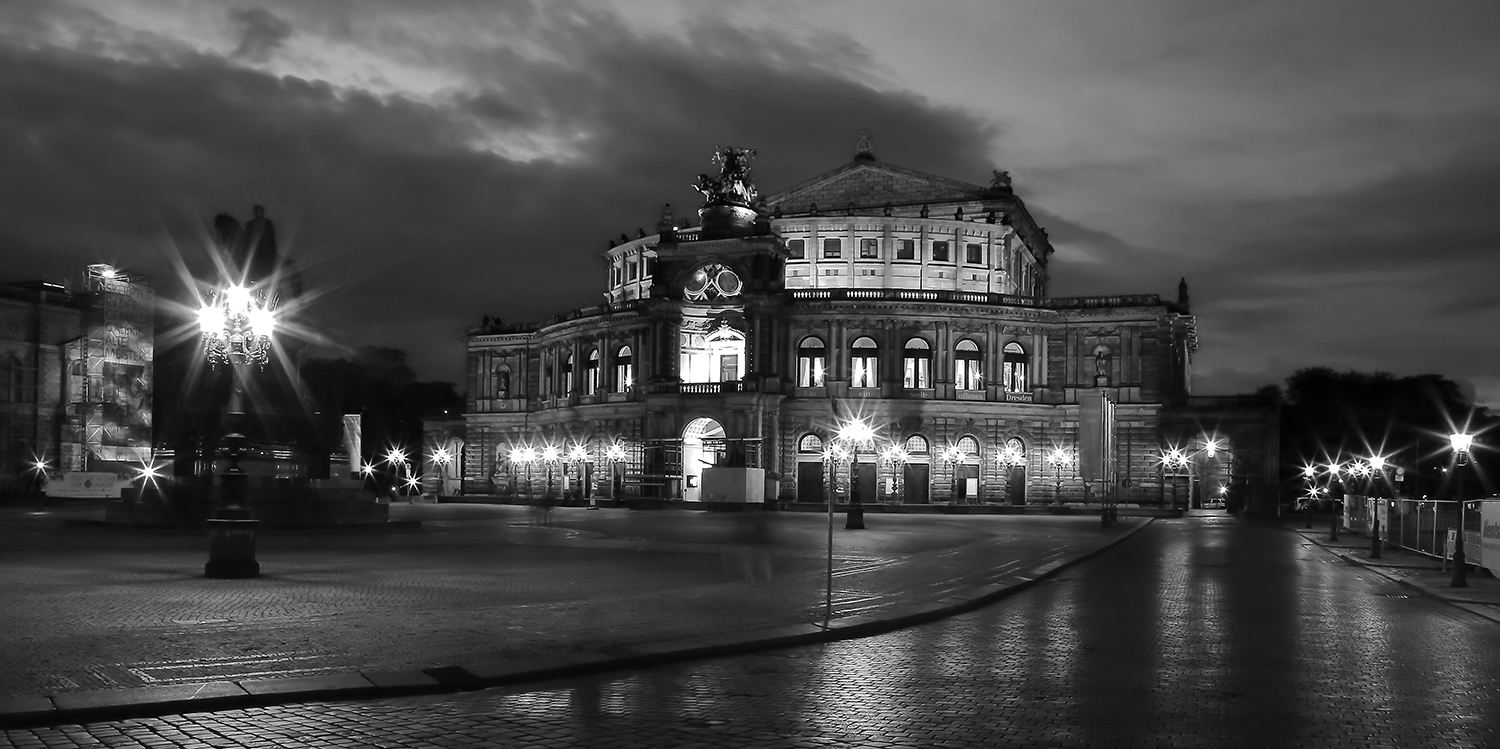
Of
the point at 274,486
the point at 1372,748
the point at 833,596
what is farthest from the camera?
the point at 274,486

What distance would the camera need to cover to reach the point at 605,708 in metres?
11.9

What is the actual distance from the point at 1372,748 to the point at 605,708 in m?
6.40

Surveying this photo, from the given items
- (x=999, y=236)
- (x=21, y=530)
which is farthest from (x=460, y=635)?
(x=999, y=236)

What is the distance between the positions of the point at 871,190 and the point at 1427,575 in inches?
3024

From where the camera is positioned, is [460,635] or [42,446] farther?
[42,446]

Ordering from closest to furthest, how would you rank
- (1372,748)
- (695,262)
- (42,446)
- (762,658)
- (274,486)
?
(1372,748) → (762,658) → (274,486) → (695,262) → (42,446)

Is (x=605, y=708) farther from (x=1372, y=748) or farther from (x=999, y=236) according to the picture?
(x=999, y=236)

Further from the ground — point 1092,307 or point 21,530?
point 1092,307

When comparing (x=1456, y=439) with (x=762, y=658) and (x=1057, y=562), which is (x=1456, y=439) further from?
(x=762, y=658)

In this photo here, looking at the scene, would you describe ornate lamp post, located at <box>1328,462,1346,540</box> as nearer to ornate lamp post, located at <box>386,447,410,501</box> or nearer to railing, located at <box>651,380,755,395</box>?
railing, located at <box>651,380,755,395</box>

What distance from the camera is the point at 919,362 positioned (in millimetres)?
91938

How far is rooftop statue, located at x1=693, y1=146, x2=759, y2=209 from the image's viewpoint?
94062 millimetres

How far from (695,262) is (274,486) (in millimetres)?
54906

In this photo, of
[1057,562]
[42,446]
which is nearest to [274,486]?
[1057,562]
